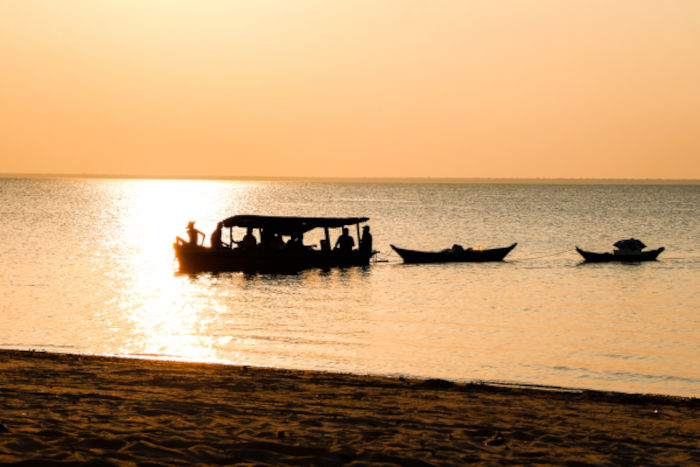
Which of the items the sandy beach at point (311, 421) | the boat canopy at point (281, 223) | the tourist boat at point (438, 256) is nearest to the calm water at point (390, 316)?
the tourist boat at point (438, 256)

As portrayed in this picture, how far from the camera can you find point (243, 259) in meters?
40.0

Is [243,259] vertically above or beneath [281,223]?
beneath

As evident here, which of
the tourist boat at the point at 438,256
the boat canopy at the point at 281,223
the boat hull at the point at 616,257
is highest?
the boat canopy at the point at 281,223

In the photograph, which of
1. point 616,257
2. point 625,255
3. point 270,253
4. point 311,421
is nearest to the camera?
point 311,421

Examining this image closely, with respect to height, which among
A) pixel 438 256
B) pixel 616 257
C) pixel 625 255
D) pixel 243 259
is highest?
pixel 243 259

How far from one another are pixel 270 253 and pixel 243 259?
1.40m

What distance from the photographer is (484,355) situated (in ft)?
63.4

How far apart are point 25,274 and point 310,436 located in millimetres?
30969

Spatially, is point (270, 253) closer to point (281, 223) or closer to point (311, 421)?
point (281, 223)

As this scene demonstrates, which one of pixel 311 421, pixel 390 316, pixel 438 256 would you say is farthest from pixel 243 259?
pixel 311 421

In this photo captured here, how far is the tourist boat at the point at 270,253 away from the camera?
40.2 metres

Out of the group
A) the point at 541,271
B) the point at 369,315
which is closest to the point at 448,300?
the point at 369,315

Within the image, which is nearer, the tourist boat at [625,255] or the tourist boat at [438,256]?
the tourist boat at [438,256]

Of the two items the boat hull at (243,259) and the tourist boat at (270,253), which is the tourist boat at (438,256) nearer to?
the tourist boat at (270,253)
